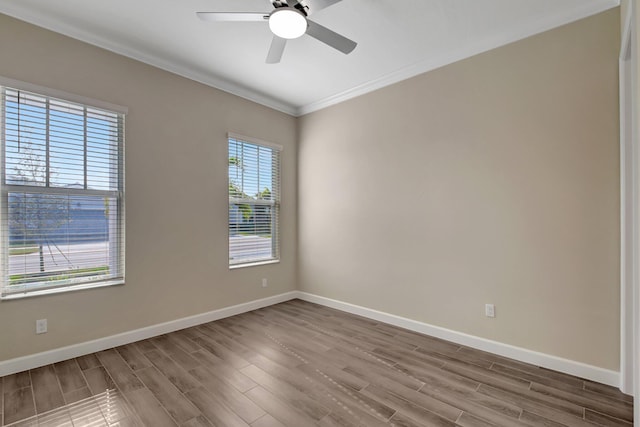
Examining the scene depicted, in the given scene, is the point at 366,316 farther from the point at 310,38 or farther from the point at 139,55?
the point at 139,55

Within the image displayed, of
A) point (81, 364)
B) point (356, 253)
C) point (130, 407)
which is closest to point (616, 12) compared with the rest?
point (356, 253)

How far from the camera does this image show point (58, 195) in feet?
8.34

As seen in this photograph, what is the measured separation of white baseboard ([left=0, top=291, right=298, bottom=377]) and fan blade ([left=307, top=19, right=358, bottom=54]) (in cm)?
312

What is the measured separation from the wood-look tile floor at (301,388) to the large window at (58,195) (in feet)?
2.52

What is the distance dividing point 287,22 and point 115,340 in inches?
124

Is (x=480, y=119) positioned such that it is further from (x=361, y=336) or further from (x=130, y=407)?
(x=130, y=407)

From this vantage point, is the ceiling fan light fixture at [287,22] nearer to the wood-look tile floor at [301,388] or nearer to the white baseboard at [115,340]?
the wood-look tile floor at [301,388]

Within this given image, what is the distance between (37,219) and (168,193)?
106 centimetres

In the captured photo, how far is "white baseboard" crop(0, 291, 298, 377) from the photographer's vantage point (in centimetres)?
234

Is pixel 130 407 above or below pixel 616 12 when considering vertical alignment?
below

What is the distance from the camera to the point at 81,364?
8.12 feet

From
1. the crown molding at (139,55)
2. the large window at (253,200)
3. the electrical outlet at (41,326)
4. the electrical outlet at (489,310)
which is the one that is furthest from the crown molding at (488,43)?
the electrical outlet at (41,326)

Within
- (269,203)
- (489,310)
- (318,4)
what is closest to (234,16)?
(318,4)

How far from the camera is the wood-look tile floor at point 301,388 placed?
6.05 feet
